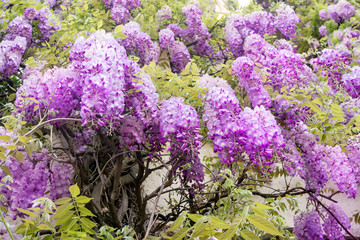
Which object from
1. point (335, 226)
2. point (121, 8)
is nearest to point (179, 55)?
point (121, 8)

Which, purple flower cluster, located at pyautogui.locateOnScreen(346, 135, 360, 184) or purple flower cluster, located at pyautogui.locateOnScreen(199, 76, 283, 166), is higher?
purple flower cluster, located at pyautogui.locateOnScreen(199, 76, 283, 166)

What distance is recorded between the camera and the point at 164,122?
76.4 inches

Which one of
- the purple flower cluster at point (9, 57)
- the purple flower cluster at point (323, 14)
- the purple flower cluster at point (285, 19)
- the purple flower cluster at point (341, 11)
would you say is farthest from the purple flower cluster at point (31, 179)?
the purple flower cluster at point (323, 14)

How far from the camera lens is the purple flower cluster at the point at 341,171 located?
2.50 m

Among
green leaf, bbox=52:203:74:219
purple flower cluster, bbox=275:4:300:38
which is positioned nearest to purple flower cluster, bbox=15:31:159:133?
green leaf, bbox=52:203:74:219

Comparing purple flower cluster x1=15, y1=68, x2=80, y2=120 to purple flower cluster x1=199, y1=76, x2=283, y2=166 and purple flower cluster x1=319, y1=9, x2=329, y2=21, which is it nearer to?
purple flower cluster x1=199, y1=76, x2=283, y2=166

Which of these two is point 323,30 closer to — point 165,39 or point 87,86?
point 165,39

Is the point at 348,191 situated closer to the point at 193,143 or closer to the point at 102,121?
the point at 193,143

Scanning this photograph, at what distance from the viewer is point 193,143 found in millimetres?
1885

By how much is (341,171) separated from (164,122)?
144 cm

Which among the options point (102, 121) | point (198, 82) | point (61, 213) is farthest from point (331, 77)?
point (61, 213)

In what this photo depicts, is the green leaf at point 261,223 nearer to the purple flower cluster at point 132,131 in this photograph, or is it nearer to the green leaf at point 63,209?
the green leaf at point 63,209

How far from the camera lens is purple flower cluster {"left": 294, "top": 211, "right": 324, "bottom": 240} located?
3.06 m

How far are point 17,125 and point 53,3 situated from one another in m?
2.80
